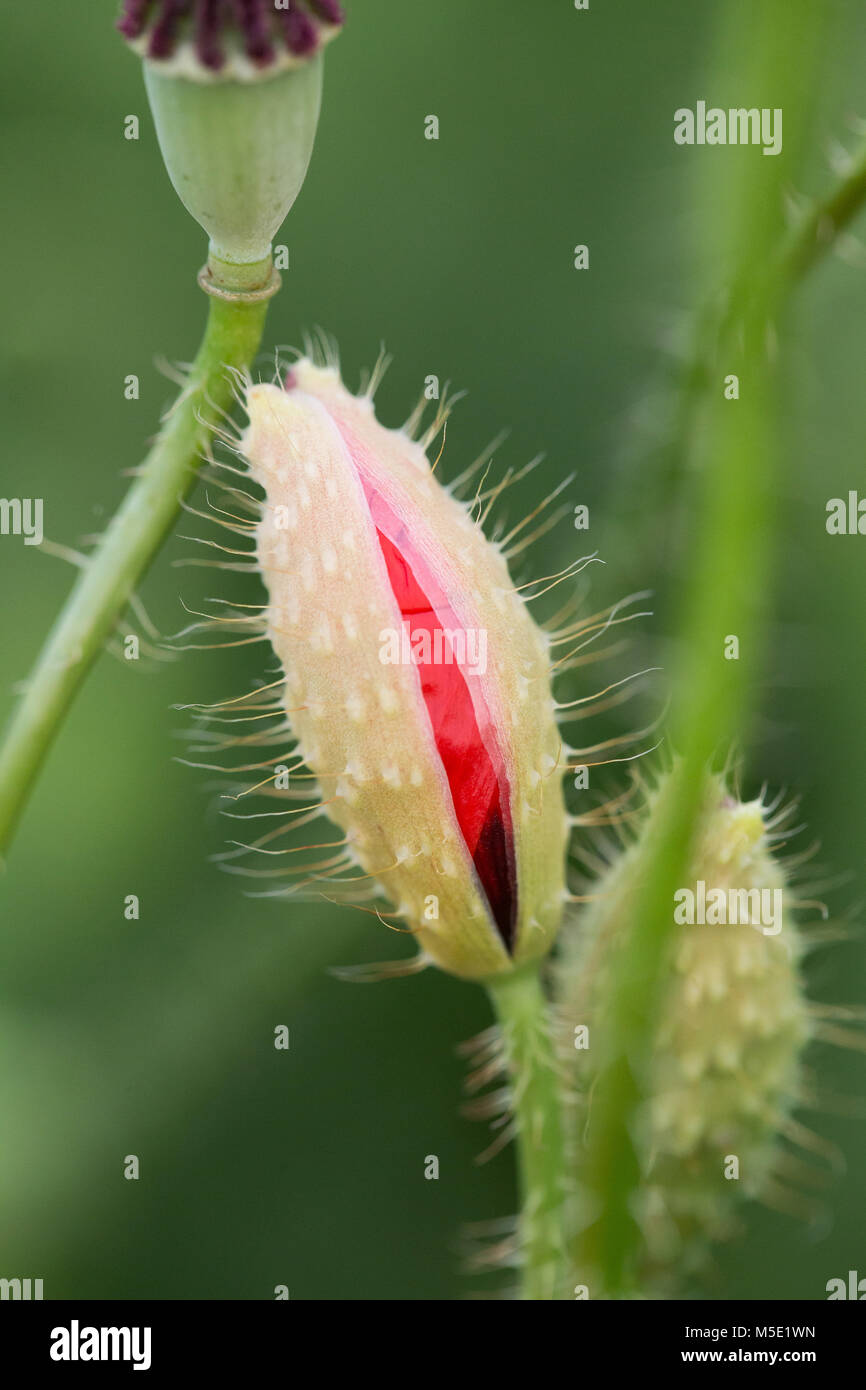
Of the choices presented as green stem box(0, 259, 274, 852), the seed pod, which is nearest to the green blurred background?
the seed pod

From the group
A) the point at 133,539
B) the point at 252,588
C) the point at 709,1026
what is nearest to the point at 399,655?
the point at 133,539

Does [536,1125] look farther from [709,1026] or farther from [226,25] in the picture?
[226,25]

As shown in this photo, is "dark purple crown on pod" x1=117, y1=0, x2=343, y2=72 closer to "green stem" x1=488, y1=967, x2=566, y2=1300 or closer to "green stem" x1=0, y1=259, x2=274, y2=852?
"green stem" x1=0, y1=259, x2=274, y2=852

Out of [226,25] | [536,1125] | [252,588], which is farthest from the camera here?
[252,588]

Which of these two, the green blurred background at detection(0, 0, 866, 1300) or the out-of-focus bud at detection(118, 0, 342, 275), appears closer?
the out-of-focus bud at detection(118, 0, 342, 275)

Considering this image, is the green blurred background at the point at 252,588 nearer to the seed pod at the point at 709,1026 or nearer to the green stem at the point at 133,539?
the seed pod at the point at 709,1026

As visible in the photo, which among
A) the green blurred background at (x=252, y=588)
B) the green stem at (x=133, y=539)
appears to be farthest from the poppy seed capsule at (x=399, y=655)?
the green blurred background at (x=252, y=588)
